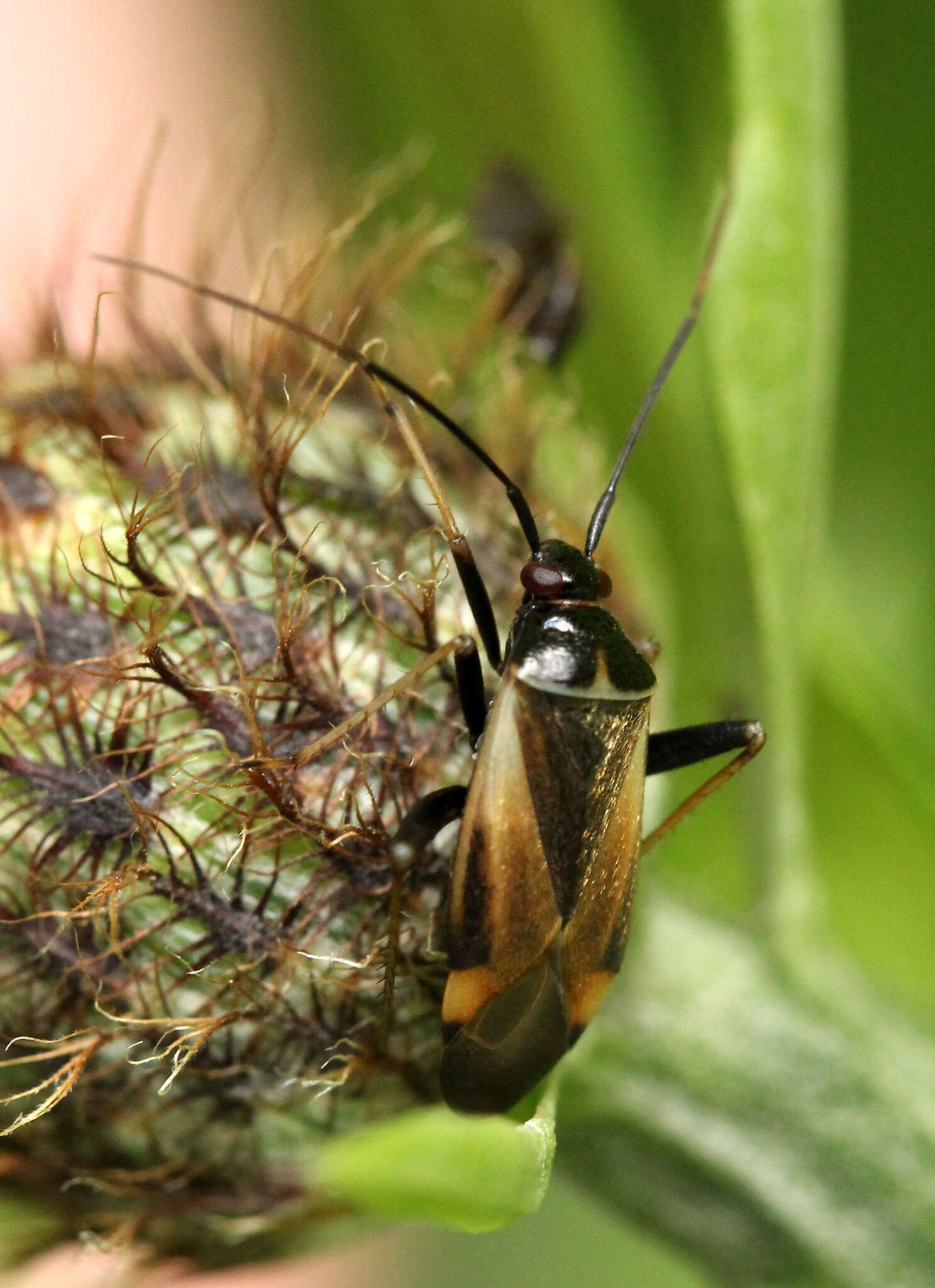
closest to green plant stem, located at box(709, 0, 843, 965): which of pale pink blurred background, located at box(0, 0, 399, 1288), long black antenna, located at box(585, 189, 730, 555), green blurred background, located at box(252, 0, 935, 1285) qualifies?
long black antenna, located at box(585, 189, 730, 555)

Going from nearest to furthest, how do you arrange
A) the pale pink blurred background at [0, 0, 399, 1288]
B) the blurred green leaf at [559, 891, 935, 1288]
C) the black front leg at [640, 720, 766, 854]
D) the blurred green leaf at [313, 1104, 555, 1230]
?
the blurred green leaf at [313, 1104, 555, 1230], the black front leg at [640, 720, 766, 854], the blurred green leaf at [559, 891, 935, 1288], the pale pink blurred background at [0, 0, 399, 1288]

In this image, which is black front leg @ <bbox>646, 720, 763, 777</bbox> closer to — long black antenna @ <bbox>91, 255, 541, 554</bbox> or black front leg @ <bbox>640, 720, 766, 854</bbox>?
black front leg @ <bbox>640, 720, 766, 854</bbox>

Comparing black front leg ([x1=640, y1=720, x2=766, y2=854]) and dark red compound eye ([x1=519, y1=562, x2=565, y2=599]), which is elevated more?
dark red compound eye ([x1=519, y1=562, x2=565, y2=599])

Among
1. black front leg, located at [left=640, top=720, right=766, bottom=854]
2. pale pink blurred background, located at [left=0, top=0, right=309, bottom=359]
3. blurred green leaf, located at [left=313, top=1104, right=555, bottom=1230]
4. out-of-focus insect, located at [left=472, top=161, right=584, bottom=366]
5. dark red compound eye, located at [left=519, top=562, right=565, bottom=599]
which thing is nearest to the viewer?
blurred green leaf, located at [left=313, top=1104, right=555, bottom=1230]

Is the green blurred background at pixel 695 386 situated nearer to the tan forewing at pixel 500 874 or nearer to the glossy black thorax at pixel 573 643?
the glossy black thorax at pixel 573 643

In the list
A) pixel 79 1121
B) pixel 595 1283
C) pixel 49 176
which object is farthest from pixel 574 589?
pixel 49 176

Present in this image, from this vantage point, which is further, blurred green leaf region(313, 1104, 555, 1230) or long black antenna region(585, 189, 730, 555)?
long black antenna region(585, 189, 730, 555)

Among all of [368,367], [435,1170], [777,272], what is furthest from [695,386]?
[435,1170]
